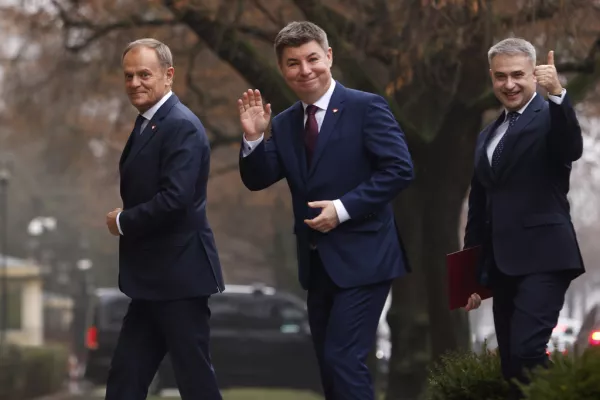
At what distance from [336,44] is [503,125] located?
8942 mm

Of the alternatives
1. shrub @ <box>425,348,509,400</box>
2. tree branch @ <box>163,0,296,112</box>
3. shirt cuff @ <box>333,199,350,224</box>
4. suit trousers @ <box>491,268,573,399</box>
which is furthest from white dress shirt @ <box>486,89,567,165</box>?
tree branch @ <box>163,0,296,112</box>

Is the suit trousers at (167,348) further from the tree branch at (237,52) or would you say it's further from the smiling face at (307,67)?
the tree branch at (237,52)

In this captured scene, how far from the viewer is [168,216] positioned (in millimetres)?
6832

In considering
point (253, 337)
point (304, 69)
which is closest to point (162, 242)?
point (304, 69)

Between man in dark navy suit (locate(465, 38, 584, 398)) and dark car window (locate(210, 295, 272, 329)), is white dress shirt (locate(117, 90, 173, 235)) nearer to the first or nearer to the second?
man in dark navy suit (locate(465, 38, 584, 398))

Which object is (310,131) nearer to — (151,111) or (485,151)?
(151,111)

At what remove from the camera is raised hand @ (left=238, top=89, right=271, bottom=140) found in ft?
22.8

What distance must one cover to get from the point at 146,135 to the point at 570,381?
2.46 metres

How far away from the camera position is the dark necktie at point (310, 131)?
696cm

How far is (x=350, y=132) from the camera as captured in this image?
684 centimetres

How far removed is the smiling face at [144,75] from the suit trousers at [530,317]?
1.74 m

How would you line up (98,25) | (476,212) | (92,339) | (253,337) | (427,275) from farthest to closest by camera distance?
(253,337) < (92,339) < (98,25) < (427,275) < (476,212)

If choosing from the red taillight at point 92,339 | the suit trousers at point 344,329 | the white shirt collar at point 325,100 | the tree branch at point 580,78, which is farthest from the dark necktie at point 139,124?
the red taillight at point 92,339

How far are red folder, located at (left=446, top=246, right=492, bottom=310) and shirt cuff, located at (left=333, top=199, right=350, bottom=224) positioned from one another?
866mm
